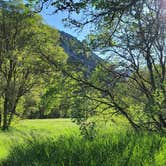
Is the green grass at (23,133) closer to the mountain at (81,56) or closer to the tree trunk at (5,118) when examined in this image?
the tree trunk at (5,118)

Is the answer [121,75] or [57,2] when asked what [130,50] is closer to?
[121,75]

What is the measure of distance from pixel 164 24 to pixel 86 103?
14.8ft

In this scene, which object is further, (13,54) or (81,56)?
(13,54)

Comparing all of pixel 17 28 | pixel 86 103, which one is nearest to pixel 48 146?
pixel 86 103

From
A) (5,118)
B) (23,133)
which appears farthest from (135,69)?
(5,118)

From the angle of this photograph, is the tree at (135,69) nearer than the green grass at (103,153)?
No

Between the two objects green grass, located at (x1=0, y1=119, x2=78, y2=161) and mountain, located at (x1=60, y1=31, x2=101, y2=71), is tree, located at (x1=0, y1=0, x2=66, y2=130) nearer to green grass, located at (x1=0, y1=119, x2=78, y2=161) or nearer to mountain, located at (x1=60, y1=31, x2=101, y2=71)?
green grass, located at (x1=0, y1=119, x2=78, y2=161)

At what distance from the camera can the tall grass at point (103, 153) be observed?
8.53 metres

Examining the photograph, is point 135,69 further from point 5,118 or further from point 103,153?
point 5,118

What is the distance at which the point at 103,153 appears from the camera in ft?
31.3

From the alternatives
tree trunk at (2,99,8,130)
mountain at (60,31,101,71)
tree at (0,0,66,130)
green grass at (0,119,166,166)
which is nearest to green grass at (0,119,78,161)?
tree trunk at (2,99,8,130)

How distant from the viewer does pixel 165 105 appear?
14320mm

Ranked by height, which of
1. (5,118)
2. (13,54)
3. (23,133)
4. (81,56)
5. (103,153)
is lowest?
(103,153)

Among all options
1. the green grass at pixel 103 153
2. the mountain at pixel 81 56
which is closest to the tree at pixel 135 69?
the mountain at pixel 81 56
